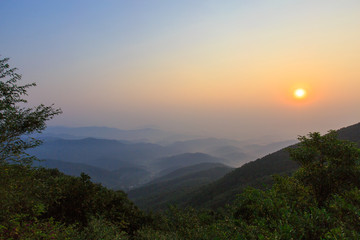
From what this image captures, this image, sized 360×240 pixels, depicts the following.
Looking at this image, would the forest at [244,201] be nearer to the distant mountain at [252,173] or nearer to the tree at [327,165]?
the tree at [327,165]

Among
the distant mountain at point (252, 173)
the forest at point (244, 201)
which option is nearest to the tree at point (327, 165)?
the forest at point (244, 201)

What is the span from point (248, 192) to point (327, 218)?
851cm

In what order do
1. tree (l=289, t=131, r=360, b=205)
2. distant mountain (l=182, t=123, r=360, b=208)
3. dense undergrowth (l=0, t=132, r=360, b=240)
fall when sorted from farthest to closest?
1. distant mountain (l=182, t=123, r=360, b=208)
2. tree (l=289, t=131, r=360, b=205)
3. dense undergrowth (l=0, t=132, r=360, b=240)

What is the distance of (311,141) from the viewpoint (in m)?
20.1

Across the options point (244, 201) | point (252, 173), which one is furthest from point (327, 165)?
point (252, 173)

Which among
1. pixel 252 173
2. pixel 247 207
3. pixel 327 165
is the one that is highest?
pixel 327 165

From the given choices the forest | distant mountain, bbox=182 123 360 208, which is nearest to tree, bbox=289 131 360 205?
the forest

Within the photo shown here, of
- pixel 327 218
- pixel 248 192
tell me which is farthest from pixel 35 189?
pixel 327 218

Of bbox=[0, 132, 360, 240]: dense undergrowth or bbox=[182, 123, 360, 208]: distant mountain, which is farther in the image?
bbox=[182, 123, 360, 208]: distant mountain

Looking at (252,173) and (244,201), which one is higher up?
(244,201)

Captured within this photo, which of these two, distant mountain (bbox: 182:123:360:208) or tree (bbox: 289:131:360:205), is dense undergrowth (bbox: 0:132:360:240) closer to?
tree (bbox: 289:131:360:205)

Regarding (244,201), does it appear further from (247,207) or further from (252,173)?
(252,173)

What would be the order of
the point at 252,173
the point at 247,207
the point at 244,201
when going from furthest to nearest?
the point at 252,173
the point at 244,201
the point at 247,207

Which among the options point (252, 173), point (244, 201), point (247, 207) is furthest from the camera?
point (252, 173)
